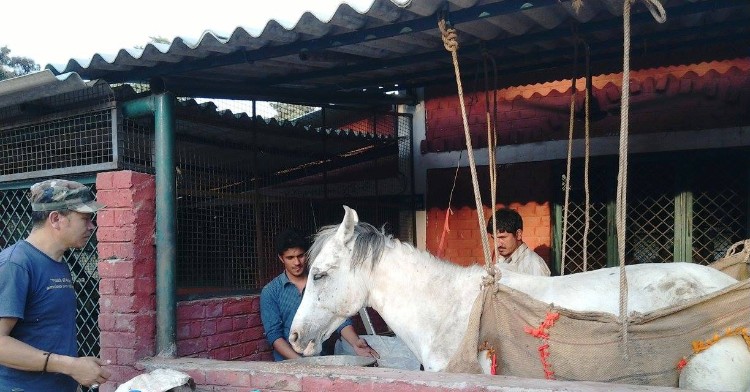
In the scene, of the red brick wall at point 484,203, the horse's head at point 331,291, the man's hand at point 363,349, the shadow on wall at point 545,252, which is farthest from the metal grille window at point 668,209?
the horse's head at point 331,291

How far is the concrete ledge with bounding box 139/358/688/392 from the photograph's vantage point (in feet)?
9.30

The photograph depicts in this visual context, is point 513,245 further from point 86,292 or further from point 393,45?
point 86,292

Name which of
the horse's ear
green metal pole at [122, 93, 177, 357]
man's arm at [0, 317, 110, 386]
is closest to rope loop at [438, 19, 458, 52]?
the horse's ear

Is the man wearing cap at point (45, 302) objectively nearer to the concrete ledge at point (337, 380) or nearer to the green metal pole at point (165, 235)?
the concrete ledge at point (337, 380)

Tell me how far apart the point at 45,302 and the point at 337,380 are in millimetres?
1470

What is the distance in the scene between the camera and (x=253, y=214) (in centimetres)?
508

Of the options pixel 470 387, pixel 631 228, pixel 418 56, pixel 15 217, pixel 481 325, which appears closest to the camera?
pixel 470 387

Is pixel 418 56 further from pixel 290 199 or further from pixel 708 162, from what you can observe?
pixel 708 162

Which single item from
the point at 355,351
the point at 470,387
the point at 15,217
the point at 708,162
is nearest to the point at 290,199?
the point at 355,351

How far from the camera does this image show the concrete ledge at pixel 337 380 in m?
2.83

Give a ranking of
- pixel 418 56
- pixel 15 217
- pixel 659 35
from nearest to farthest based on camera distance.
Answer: pixel 659 35 < pixel 418 56 < pixel 15 217

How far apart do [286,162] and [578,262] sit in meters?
2.94

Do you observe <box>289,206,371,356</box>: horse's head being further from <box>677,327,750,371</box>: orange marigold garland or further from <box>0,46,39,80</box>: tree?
<box>0,46,39,80</box>: tree

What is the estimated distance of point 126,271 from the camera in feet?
13.5
